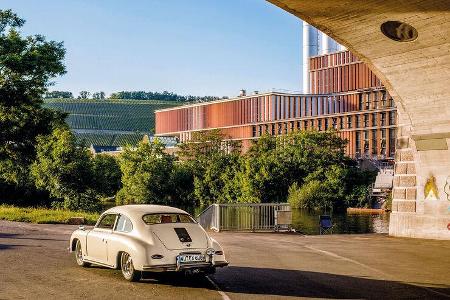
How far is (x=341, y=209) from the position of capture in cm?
8462

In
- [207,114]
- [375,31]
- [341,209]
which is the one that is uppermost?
[207,114]

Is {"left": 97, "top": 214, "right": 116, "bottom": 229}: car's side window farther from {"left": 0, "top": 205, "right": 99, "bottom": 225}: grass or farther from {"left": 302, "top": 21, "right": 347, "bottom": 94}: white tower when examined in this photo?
{"left": 302, "top": 21, "right": 347, "bottom": 94}: white tower

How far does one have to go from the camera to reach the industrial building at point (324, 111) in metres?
105

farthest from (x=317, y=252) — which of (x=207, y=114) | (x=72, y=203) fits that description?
(x=207, y=114)

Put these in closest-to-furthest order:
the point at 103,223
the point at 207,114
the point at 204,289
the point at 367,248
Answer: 1. the point at 204,289
2. the point at 103,223
3. the point at 367,248
4. the point at 207,114

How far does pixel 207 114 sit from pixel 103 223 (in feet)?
412

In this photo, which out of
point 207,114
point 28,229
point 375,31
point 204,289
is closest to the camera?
point 204,289

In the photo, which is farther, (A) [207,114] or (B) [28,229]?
(A) [207,114]

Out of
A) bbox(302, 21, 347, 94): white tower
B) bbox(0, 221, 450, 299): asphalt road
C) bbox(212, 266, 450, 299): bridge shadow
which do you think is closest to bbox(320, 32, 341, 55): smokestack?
bbox(302, 21, 347, 94): white tower

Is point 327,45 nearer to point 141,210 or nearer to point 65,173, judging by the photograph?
point 65,173

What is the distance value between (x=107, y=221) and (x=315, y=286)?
4.62m

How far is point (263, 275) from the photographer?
45.0 feet

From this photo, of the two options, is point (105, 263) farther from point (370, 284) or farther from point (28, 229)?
point (28, 229)

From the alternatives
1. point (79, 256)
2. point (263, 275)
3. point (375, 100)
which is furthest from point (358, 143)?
point (79, 256)
